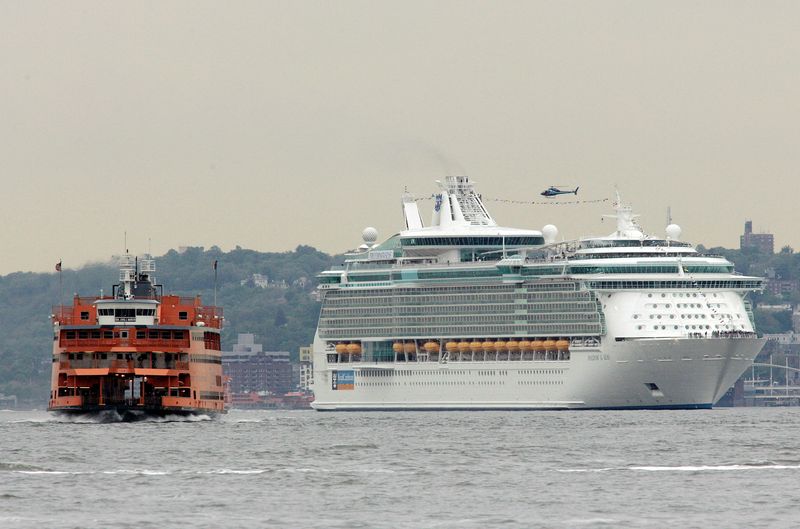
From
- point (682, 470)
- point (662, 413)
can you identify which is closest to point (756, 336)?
point (662, 413)

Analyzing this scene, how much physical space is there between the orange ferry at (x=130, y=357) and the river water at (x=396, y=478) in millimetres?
4648

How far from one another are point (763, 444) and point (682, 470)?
74.2ft

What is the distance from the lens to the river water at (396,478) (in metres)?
72.0

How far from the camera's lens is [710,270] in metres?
192

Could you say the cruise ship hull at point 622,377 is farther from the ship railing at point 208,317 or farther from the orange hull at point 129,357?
the orange hull at point 129,357

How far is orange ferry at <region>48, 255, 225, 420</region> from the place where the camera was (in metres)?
132

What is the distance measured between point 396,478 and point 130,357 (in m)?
48.8

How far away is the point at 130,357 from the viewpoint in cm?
13238

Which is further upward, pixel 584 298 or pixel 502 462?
pixel 584 298

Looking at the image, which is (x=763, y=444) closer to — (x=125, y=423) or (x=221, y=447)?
(x=221, y=447)

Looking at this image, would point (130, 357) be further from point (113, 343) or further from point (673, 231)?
point (673, 231)

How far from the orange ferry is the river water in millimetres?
4648

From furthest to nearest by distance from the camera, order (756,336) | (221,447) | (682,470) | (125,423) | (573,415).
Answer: (756,336) → (573,415) → (125,423) → (221,447) → (682,470)

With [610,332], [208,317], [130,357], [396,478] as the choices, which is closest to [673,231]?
[610,332]
